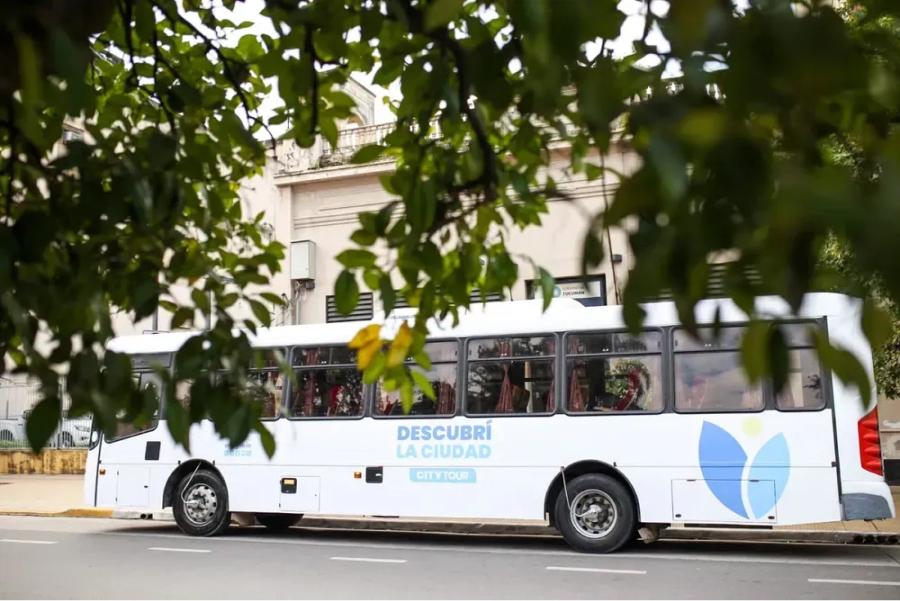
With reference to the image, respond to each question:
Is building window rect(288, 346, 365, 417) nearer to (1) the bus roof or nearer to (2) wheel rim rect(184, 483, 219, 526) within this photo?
(1) the bus roof

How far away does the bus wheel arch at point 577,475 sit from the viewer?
1066cm

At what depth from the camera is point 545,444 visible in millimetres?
10961

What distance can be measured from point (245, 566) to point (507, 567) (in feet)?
9.03

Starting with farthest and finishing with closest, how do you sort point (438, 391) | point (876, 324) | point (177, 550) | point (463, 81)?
1. point (438, 391)
2. point (177, 550)
3. point (463, 81)
4. point (876, 324)

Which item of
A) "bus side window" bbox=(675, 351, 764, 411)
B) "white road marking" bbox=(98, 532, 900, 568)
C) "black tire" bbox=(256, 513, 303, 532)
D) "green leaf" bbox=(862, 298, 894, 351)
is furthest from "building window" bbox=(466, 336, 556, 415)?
"green leaf" bbox=(862, 298, 894, 351)

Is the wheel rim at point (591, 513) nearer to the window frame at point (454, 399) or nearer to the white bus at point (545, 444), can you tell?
the white bus at point (545, 444)

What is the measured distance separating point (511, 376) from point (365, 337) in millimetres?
8172

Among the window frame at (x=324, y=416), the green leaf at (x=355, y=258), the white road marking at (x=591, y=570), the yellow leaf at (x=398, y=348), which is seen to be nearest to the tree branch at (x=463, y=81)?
the green leaf at (x=355, y=258)

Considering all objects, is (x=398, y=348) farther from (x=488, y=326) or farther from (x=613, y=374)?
(x=488, y=326)

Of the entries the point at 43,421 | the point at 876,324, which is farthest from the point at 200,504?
the point at 876,324

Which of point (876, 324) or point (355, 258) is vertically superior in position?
point (355, 258)

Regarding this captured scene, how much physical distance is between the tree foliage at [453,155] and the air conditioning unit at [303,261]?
552 inches

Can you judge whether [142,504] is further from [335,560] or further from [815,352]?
[815,352]

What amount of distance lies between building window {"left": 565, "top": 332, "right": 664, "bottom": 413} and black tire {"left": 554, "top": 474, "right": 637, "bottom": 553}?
2.80 feet
